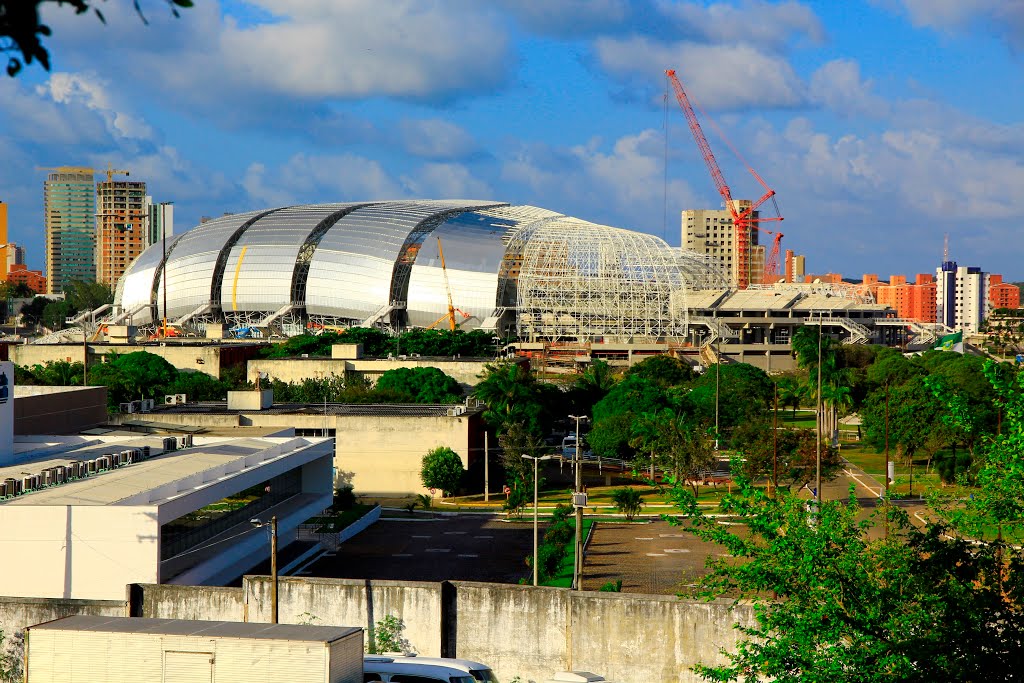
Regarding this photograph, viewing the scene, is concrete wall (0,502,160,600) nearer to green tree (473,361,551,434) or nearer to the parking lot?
the parking lot

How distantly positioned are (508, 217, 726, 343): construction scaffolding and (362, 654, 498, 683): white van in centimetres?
10590

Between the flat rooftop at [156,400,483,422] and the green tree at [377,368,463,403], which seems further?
the green tree at [377,368,463,403]

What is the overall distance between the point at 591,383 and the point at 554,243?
2420 inches

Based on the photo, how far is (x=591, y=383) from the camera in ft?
243

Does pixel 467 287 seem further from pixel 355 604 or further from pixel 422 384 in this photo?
pixel 355 604

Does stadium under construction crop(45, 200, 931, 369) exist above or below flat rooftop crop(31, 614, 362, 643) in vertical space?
above

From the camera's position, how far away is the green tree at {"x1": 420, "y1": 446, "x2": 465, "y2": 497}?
52.7 metres

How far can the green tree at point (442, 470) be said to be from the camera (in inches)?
2074

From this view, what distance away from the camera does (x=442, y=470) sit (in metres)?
52.7

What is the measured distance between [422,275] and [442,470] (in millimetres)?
85191

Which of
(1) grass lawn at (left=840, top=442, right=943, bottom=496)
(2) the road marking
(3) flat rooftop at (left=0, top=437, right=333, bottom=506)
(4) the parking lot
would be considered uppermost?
(3) flat rooftop at (left=0, top=437, right=333, bottom=506)

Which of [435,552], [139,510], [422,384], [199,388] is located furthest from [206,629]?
[199,388]

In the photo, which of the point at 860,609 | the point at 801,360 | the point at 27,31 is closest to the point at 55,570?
the point at 860,609

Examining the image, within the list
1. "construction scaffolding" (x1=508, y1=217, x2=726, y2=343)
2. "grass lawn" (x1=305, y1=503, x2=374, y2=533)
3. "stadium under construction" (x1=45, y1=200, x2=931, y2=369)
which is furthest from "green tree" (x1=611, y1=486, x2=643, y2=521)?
"construction scaffolding" (x1=508, y1=217, x2=726, y2=343)
